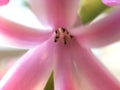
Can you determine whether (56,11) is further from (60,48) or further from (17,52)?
(17,52)

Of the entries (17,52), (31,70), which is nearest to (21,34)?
(31,70)

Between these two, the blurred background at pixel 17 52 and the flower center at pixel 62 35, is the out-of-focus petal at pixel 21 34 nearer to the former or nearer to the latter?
the flower center at pixel 62 35

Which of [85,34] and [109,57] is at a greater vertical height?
[109,57]

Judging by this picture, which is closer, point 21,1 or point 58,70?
point 58,70

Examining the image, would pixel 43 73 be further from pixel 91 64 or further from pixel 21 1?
pixel 21 1

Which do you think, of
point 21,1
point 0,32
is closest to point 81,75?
point 0,32

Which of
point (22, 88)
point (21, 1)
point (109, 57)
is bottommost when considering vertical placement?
point (22, 88)

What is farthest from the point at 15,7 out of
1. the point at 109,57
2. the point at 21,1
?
the point at 109,57

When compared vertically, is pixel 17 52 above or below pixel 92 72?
above
